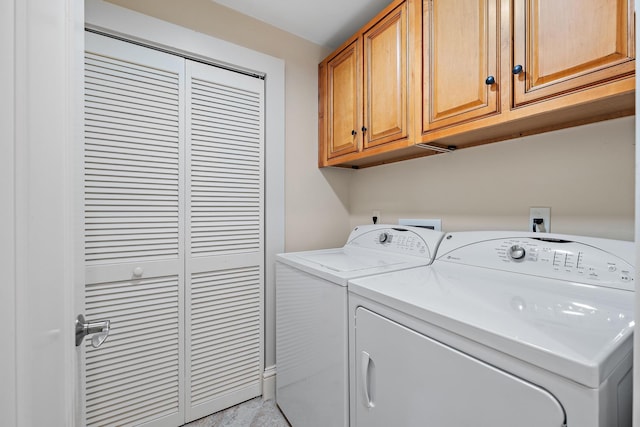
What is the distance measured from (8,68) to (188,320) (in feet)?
5.03

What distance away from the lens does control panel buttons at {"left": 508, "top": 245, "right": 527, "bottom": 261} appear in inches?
42.7

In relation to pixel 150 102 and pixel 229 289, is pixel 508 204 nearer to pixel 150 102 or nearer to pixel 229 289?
pixel 229 289

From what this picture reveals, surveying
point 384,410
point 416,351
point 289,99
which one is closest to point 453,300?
point 416,351

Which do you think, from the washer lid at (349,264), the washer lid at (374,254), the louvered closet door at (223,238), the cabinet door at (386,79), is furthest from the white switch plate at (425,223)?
the louvered closet door at (223,238)

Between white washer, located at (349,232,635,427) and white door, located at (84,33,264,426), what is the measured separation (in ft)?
3.17

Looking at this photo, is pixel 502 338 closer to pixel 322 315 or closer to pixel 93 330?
pixel 322 315

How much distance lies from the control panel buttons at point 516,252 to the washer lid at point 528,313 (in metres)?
0.07

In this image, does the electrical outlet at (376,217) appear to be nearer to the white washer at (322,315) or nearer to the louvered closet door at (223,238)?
the white washer at (322,315)

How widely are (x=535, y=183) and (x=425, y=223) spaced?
60 centimetres

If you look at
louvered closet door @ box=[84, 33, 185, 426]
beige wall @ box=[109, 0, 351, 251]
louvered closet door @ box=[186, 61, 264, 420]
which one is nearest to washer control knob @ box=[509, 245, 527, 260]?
beige wall @ box=[109, 0, 351, 251]

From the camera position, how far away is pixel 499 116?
105 centimetres

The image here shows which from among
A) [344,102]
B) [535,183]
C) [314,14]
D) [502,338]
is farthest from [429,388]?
[314,14]

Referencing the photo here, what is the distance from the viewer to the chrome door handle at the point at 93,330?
692 mm

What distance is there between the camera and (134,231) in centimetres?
144
